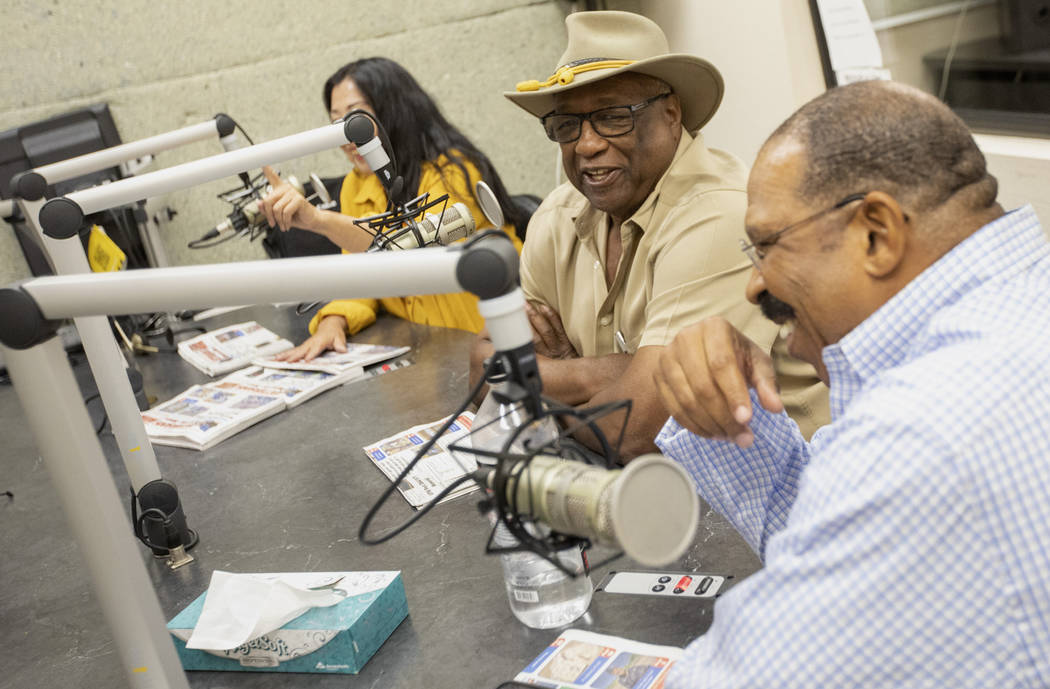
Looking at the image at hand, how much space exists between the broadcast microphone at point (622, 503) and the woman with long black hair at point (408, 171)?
2.06m

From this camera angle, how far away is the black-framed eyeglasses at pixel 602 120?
6.79 ft

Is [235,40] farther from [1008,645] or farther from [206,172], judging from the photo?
[1008,645]

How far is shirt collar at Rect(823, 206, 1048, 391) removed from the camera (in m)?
1.00

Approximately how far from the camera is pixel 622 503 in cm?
76

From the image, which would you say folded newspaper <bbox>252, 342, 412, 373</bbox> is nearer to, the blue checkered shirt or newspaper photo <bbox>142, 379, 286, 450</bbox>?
newspaper photo <bbox>142, 379, 286, 450</bbox>

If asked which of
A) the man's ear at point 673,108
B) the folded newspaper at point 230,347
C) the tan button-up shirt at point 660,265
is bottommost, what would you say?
the folded newspaper at point 230,347

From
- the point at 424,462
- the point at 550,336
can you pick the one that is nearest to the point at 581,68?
the point at 550,336

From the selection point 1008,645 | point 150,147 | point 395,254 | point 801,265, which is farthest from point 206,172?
point 1008,645

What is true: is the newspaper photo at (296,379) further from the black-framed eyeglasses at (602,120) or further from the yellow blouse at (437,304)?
the black-framed eyeglasses at (602,120)

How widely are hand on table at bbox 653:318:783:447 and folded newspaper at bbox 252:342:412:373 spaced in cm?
147

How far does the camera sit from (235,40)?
186 inches

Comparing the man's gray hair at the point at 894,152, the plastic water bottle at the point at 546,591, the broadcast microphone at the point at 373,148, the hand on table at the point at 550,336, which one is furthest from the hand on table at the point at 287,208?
the man's gray hair at the point at 894,152

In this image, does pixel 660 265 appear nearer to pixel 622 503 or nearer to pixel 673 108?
pixel 673 108

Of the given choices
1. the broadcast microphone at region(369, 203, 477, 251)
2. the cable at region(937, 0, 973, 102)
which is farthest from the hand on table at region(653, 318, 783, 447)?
the cable at region(937, 0, 973, 102)
